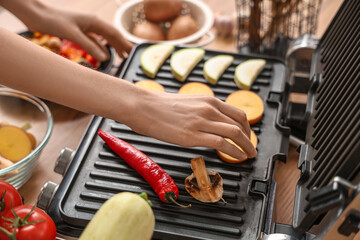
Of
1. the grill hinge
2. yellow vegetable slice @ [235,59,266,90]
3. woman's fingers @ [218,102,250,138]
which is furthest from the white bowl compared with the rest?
the grill hinge

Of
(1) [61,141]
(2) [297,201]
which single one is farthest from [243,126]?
(1) [61,141]

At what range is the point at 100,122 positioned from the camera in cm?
116

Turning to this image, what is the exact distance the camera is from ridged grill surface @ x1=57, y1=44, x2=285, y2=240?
0.90 m

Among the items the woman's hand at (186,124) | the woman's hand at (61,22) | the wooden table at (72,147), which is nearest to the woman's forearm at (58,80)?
the woman's hand at (186,124)

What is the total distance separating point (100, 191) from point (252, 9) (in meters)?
0.87

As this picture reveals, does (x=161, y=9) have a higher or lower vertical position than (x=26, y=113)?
higher

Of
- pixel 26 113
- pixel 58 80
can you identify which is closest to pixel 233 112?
pixel 58 80

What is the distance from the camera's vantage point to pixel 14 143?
3.72 feet

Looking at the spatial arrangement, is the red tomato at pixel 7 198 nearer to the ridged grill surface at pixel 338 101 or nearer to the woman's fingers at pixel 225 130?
the woman's fingers at pixel 225 130

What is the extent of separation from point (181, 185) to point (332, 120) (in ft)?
1.22

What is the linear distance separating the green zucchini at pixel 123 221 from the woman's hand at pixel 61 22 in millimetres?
819

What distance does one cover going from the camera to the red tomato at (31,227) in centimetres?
81

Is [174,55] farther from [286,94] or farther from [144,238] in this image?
[144,238]

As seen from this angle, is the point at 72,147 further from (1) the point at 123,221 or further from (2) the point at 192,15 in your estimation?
(2) the point at 192,15
